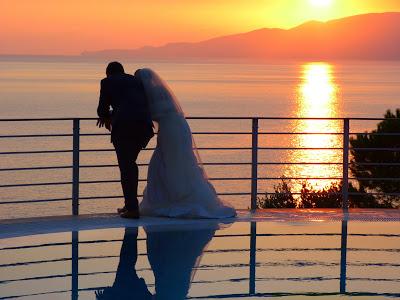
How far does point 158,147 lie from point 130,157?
296mm

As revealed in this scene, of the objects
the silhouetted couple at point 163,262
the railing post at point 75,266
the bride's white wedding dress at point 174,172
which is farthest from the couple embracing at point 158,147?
the railing post at point 75,266

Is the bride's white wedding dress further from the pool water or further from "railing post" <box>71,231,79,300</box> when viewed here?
"railing post" <box>71,231,79,300</box>

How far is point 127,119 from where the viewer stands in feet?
27.2

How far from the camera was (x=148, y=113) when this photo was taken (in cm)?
840

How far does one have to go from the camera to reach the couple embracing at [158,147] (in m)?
8.33

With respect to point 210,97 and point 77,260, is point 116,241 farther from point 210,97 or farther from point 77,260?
point 210,97

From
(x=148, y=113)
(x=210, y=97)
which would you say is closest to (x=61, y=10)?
(x=210, y=97)

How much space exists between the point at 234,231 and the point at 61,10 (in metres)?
83.8

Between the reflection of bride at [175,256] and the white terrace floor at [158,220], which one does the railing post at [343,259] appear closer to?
the white terrace floor at [158,220]

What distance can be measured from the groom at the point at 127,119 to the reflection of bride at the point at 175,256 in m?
0.58

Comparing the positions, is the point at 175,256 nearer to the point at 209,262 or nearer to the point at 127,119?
the point at 209,262

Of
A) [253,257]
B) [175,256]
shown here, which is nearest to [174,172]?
[175,256]

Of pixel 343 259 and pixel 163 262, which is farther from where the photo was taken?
pixel 343 259

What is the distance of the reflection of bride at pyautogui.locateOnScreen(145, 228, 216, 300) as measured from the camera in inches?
238
